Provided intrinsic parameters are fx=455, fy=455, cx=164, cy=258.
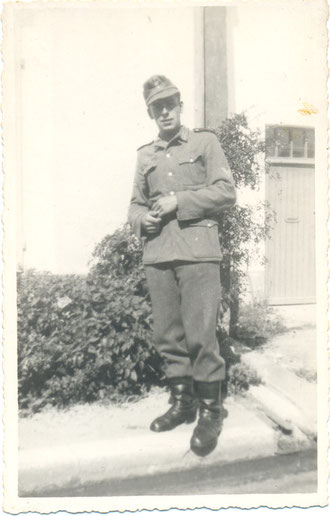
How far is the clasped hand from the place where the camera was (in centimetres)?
247

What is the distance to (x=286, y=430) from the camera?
2680 mm

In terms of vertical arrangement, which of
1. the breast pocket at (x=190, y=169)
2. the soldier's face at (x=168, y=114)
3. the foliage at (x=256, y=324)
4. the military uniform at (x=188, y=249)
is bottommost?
the foliage at (x=256, y=324)

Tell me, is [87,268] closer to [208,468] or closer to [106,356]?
[106,356]

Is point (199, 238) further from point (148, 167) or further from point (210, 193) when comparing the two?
point (148, 167)

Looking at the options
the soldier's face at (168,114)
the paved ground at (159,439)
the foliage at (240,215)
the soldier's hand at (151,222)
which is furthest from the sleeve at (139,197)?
the paved ground at (159,439)

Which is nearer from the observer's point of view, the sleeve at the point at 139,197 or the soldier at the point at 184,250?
the soldier at the point at 184,250

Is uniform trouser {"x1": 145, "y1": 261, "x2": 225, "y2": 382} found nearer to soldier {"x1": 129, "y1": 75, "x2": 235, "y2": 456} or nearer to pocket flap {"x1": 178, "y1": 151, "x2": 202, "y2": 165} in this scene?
soldier {"x1": 129, "y1": 75, "x2": 235, "y2": 456}

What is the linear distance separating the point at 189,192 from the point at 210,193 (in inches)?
4.5

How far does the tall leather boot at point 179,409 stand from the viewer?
8.70ft

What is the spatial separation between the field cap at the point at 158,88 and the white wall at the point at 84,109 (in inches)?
9.2

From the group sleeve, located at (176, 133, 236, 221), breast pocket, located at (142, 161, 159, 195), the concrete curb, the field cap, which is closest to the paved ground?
the concrete curb

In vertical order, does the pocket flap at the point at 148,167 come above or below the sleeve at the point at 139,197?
above

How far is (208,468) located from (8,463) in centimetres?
112

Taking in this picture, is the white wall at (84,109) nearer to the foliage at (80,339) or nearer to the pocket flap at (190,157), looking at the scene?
the foliage at (80,339)
